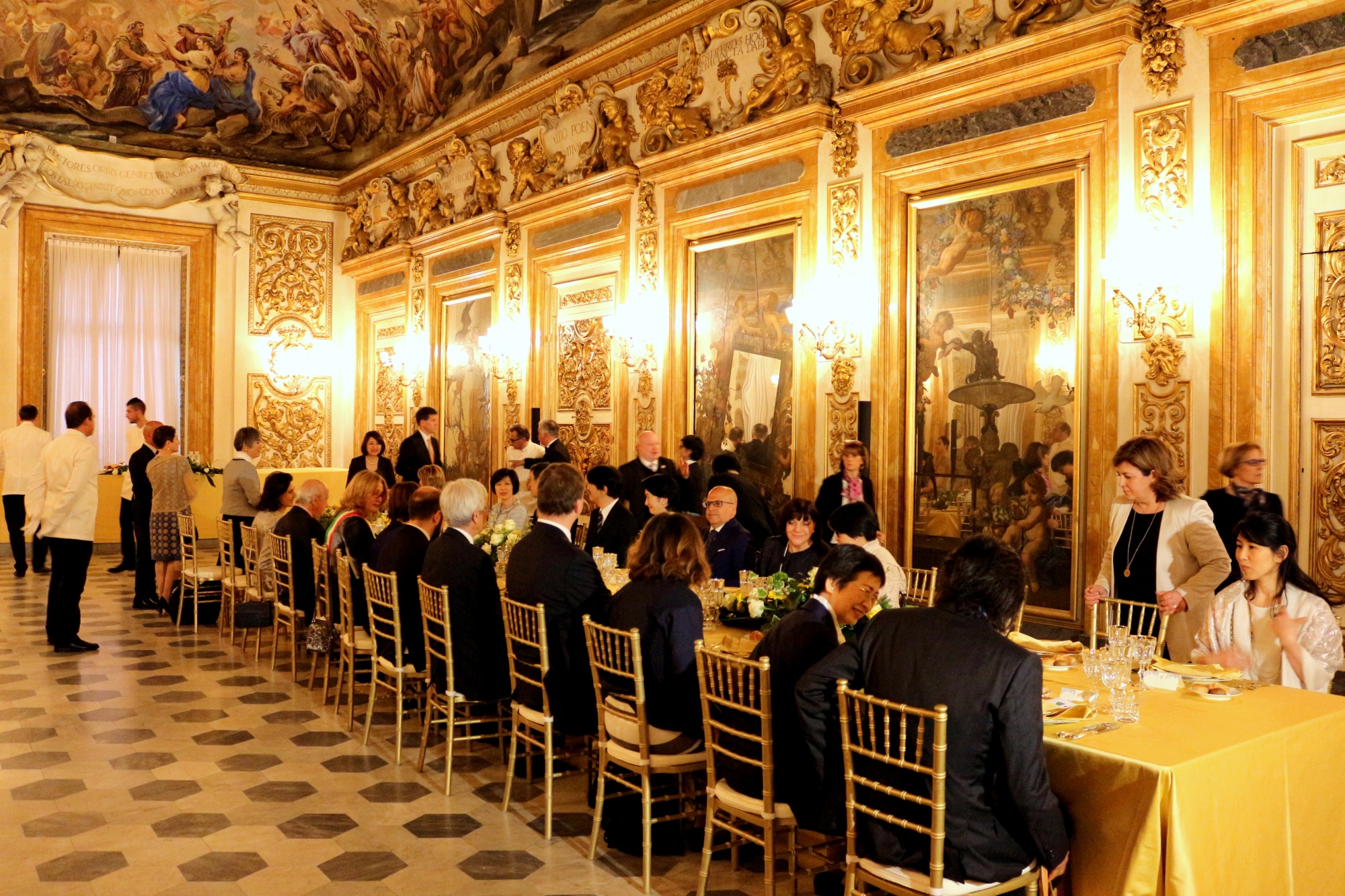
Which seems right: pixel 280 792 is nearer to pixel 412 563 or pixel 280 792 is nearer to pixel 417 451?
pixel 412 563

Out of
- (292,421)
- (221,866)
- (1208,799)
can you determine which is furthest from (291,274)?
(1208,799)

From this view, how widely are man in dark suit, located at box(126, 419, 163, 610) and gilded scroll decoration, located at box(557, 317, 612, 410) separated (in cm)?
447

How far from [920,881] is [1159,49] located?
5947 millimetres

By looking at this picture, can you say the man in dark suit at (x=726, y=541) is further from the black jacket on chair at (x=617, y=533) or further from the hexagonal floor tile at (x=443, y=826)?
the hexagonal floor tile at (x=443, y=826)

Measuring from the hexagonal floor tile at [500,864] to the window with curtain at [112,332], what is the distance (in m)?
14.8

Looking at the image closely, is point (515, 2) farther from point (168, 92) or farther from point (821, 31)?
point (168, 92)

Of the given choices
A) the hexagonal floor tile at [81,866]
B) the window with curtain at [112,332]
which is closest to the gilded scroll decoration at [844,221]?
the hexagonal floor tile at [81,866]

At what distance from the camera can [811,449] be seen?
977 centimetres

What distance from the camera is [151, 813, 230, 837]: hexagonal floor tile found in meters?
5.14

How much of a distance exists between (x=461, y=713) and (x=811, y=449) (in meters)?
4.26

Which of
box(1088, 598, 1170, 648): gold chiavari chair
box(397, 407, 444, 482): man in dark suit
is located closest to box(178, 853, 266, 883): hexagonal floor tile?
box(1088, 598, 1170, 648): gold chiavari chair

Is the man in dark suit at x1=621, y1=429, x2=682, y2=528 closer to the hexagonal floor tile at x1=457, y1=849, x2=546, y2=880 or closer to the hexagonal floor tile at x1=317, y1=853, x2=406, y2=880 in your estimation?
the hexagonal floor tile at x1=457, y1=849, x2=546, y2=880

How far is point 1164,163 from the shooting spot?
725 centimetres

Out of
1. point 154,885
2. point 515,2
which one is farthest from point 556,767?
point 515,2
